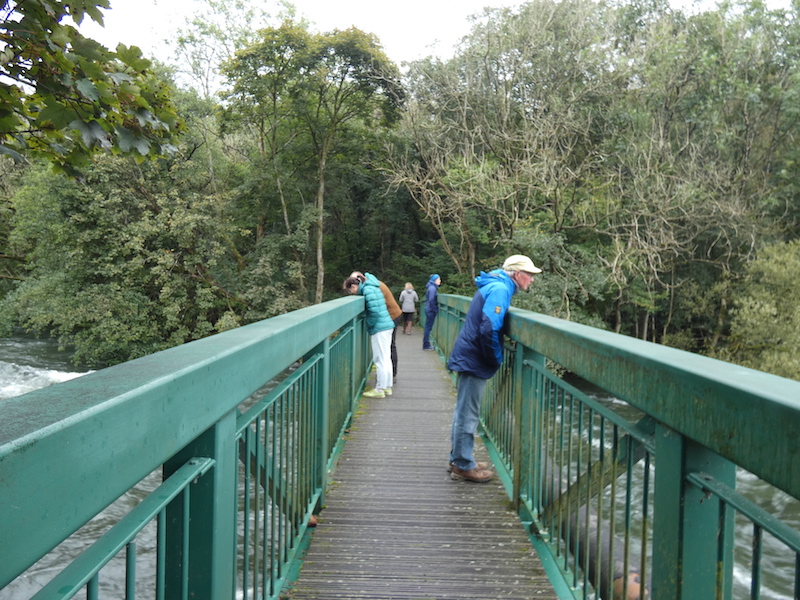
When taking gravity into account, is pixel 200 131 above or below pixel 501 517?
above

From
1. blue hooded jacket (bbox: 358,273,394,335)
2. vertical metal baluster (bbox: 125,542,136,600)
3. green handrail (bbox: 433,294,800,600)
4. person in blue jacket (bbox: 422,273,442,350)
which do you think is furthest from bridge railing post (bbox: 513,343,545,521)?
person in blue jacket (bbox: 422,273,442,350)

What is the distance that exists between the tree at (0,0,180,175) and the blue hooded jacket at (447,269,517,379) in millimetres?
2362

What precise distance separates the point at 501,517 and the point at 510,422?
A: 757mm

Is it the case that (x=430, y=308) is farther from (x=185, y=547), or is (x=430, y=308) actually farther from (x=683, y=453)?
(x=185, y=547)

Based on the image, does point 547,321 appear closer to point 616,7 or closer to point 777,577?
point 777,577

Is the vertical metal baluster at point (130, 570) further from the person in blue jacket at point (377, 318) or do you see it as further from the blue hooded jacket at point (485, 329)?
the person in blue jacket at point (377, 318)

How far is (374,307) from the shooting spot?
7.75 m

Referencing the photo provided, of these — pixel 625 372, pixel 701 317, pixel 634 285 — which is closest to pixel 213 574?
pixel 625 372

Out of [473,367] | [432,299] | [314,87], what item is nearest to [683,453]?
[473,367]

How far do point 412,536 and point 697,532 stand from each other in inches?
95.1

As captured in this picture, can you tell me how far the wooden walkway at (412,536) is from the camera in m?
3.11

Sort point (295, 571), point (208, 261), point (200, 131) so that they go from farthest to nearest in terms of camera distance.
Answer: point (200, 131) → point (208, 261) → point (295, 571)

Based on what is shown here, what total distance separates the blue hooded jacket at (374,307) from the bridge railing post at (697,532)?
19.9 ft

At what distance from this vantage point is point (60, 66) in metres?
3.38
